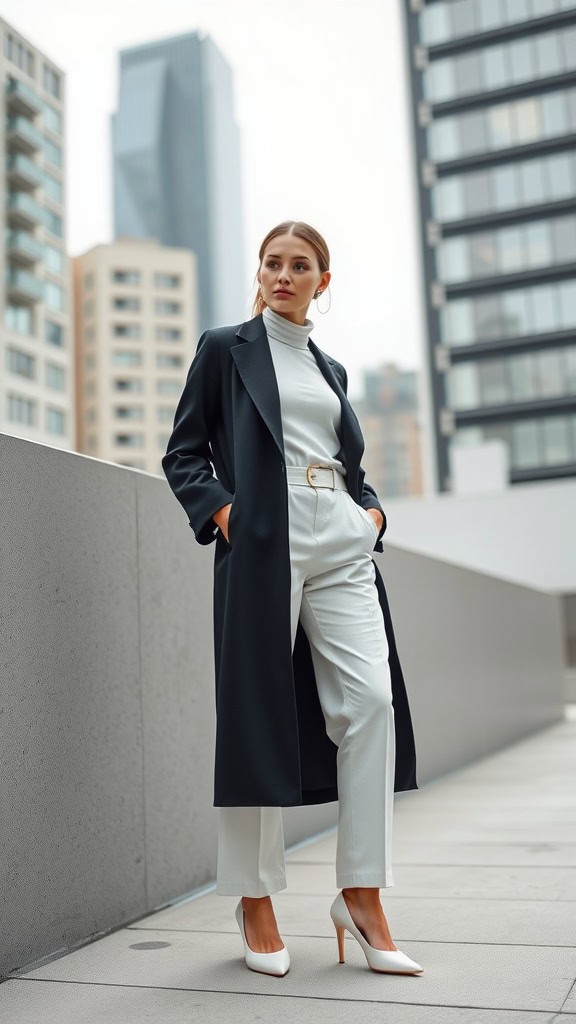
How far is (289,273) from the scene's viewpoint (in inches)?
104

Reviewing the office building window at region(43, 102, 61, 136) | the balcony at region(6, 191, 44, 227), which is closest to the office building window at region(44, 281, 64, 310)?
the balcony at region(6, 191, 44, 227)

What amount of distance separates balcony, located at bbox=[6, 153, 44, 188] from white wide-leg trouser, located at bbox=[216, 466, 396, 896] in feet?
199

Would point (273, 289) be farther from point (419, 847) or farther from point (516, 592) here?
point (516, 592)

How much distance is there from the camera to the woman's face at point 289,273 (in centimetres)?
263

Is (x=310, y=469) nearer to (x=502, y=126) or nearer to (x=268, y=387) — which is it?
(x=268, y=387)

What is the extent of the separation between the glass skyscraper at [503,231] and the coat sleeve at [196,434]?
3868cm

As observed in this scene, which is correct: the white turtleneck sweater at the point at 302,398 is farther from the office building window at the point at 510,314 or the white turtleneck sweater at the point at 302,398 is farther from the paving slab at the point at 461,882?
the office building window at the point at 510,314

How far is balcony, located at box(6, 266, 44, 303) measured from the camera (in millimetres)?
59250

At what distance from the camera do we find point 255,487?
8.18ft

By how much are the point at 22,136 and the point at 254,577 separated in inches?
2417

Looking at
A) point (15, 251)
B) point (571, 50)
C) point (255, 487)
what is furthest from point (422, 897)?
point (15, 251)

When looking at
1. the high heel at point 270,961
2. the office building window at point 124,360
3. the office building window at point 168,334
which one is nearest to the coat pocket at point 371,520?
the high heel at point 270,961

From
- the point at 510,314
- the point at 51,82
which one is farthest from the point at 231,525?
the point at 51,82

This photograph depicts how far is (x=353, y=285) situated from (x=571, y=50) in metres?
82.4
